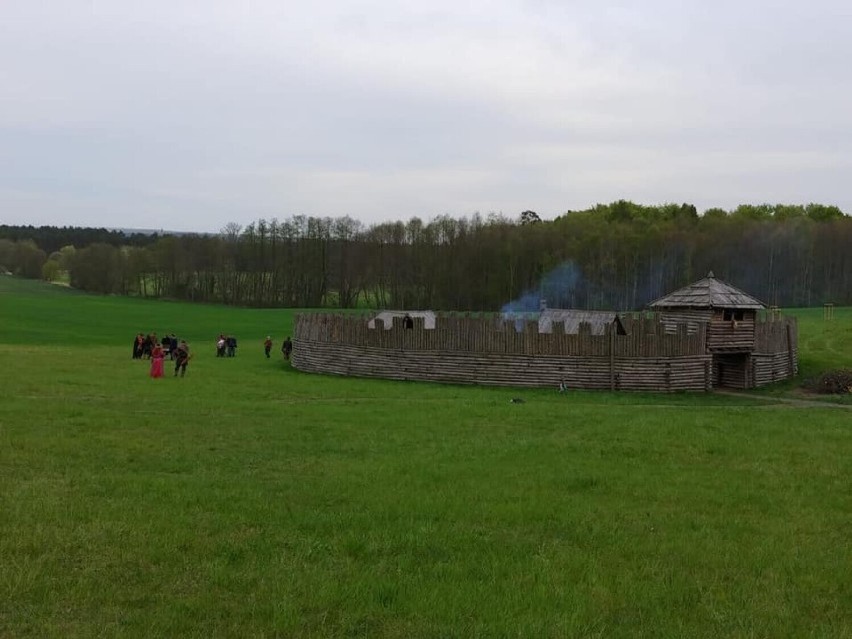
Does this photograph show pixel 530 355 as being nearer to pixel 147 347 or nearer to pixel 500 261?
pixel 147 347

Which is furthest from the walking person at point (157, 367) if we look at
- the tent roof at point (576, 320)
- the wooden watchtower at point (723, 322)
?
the wooden watchtower at point (723, 322)

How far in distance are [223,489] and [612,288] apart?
78714 millimetres

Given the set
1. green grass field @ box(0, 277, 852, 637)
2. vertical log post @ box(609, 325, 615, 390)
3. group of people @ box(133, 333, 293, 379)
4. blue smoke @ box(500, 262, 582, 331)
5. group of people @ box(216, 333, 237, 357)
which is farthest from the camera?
blue smoke @ box(500, 262, 582, 331)

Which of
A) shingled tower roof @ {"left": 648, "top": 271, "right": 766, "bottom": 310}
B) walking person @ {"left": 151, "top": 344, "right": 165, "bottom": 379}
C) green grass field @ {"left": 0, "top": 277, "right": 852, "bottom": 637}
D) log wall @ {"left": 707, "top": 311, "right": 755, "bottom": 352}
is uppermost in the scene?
shingled tower roof @ {"left": 648, "top": 271, "right": 766, "bottom": 310}

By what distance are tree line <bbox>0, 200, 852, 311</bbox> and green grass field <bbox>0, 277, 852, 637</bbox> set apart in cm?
5572

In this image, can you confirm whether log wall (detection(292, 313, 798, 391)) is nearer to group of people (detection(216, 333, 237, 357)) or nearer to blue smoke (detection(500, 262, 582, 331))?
group of people (detection(216, 333, 237, 357))

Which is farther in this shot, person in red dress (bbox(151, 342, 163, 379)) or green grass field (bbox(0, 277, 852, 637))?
person in red dress (bbox(151, 342, 163, 379))

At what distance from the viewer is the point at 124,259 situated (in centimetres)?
11450

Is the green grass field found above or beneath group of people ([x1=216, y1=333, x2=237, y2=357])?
beneath

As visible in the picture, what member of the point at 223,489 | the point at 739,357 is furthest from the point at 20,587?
the point at 739,357

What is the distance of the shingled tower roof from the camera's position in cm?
3394

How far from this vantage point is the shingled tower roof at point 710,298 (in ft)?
111

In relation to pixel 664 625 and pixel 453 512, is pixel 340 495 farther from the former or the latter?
pixel 664 625

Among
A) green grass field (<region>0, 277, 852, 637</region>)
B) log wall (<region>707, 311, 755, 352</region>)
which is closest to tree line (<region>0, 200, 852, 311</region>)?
log wall (<region>707, 311, 755, 352</region>)
